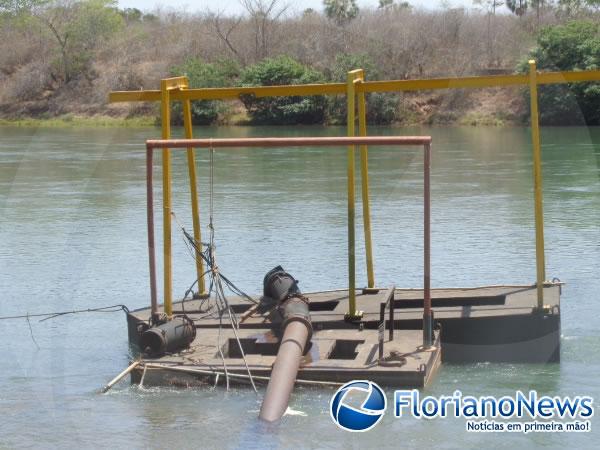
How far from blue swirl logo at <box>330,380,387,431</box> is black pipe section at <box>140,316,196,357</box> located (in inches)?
54.4

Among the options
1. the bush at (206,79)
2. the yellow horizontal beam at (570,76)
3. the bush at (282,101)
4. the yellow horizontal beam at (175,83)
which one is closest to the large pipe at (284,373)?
the yellow horizontal beam at (175,83)

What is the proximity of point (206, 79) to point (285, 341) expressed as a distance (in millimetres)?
43517

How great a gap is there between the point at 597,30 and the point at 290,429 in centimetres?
3682

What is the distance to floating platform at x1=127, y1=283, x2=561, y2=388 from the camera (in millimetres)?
7941

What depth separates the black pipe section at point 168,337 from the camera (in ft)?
27.2

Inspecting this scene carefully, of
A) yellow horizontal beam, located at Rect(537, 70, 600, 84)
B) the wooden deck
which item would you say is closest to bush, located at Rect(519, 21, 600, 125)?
yellow horizontal beam, located at Rect(537, 70, 600, 84)

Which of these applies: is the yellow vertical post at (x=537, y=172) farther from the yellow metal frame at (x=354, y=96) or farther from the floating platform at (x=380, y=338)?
the floating platform at (x=380, y=338)

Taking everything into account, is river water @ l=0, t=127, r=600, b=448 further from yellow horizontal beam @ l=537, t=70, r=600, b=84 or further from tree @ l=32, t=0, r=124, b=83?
tree @ l=32, t=0, r=124, b=83

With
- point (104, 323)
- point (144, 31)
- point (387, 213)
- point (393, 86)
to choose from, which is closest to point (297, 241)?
point (387, 213)

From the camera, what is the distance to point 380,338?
26.1 feet

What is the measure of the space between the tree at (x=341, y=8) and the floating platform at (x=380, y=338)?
5707 cm

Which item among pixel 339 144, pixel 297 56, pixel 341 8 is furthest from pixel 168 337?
pixel 341 8

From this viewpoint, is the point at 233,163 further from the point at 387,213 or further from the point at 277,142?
the point at 277,142

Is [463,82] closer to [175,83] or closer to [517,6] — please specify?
[175,83]
